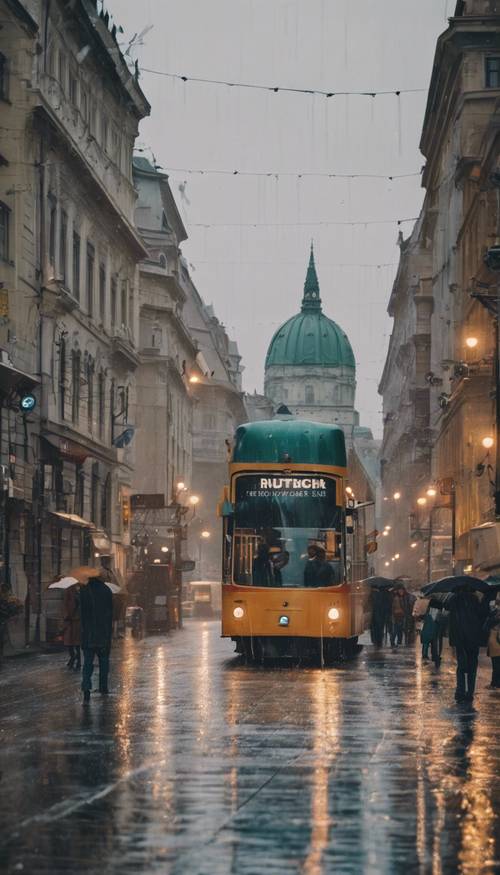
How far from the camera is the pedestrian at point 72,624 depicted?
31.6 m

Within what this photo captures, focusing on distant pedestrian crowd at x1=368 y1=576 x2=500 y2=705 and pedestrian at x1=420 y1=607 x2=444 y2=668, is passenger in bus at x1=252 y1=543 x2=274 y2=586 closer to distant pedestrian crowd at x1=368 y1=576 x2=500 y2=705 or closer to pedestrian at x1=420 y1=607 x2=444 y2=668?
pedestrian at x1=420 y1=607 x2=444 y2=668

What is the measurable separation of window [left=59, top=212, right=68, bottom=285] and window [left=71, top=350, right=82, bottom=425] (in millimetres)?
2980

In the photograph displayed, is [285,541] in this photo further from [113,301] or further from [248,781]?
[113,301]

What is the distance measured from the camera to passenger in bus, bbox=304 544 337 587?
102 feet

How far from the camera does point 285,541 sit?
31281mm

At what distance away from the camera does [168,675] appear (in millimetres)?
28859

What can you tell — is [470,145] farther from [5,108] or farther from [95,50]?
[5,108]

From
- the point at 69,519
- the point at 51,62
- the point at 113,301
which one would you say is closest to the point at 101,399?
the point at 113,301

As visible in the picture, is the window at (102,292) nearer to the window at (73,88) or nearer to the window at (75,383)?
the window at (75,383)

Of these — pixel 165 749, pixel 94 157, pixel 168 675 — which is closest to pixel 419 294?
pixel 94 157

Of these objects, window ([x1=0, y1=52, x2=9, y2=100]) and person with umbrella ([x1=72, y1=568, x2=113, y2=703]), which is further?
window ([x1=0, y1=52, x2=9, y2=100])

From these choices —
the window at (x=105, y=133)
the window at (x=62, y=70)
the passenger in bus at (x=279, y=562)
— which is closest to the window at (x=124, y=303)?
the window at (x=105, y=133)

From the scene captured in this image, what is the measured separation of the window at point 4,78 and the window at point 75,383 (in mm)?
10462

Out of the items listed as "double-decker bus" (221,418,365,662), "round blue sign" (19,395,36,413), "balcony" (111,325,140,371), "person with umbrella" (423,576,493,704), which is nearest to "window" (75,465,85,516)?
"balcony" (111,325,140,371)
